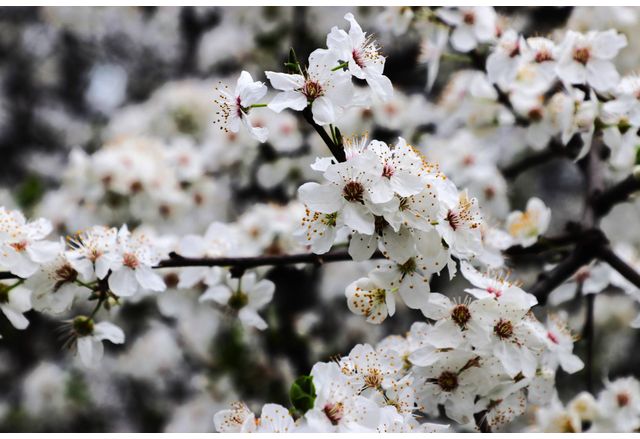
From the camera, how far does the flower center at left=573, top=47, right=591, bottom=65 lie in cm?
177

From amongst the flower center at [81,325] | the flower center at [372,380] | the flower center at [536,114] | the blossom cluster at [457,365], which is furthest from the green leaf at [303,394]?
the flower center at [536,114]

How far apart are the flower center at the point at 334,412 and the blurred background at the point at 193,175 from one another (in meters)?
0.95

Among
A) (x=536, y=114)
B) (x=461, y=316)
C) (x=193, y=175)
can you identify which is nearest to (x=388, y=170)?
(x=461, y=316)

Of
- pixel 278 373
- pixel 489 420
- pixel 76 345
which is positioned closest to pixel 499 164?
pixel 278 373

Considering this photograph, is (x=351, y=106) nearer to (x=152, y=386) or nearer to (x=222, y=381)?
(x=222, y=381)

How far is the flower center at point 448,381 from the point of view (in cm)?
133

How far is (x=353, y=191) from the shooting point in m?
1.15

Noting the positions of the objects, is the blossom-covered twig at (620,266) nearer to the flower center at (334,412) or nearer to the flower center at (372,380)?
the flower center at (372,380)

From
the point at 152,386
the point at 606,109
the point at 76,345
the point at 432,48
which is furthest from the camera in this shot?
the point at 152,386

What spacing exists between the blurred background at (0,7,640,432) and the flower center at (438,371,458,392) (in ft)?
2.77

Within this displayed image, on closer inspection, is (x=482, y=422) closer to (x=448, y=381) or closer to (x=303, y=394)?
(x=448, y=381)

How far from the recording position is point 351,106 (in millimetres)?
1192

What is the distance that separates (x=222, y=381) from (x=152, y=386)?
4.01 ft

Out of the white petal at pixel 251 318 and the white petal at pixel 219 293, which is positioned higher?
the white petal at pixel 219 293
